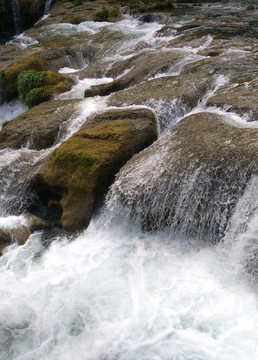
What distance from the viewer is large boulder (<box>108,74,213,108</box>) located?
33.7 feet

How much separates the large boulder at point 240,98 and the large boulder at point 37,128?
4.46 metres

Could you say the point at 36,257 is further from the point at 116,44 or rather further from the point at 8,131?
the point at 116,44

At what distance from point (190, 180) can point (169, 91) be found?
4.25 m

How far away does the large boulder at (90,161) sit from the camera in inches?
319

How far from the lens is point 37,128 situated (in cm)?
1084

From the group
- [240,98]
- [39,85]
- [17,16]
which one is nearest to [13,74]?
[39,85]

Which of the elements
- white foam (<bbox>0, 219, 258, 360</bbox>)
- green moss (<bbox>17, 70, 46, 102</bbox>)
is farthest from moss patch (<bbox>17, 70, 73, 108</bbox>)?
white foam (<bbox>0, 219, 258, 360</bbox>)

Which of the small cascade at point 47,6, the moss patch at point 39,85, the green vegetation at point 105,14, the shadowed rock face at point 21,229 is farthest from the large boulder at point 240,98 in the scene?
the small cascade at point 47,6

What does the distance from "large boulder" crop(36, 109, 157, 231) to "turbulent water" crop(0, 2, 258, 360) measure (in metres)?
0.45

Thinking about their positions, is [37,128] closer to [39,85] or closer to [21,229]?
[39,85]

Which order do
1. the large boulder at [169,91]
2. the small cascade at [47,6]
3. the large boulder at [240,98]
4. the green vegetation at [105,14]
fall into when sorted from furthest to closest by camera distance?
the small cascade at [47,6], the green vegetation at [105,14], the large boulder at [169,91], the large boulder at [240,98]

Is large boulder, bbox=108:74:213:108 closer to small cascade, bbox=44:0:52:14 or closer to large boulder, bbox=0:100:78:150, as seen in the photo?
large boulder, bbox=0:100:78:150

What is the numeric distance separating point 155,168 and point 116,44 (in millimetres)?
12622

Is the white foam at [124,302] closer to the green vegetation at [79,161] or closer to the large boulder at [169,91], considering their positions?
the green vegetation at [79,161]
